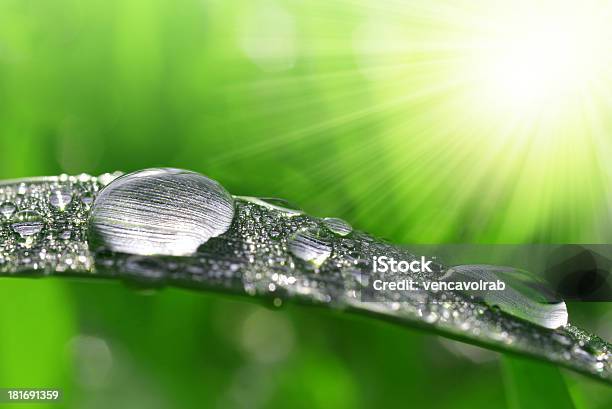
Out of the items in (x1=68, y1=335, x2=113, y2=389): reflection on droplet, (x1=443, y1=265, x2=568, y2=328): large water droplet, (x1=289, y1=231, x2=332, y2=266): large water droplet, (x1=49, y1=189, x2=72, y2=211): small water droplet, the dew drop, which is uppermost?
(x1=49, y1=189, x2=72, y2=211): small water droplet

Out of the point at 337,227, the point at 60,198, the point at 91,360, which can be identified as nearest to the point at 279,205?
the point at 337,227

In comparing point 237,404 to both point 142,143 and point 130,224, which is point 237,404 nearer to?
point 130,224

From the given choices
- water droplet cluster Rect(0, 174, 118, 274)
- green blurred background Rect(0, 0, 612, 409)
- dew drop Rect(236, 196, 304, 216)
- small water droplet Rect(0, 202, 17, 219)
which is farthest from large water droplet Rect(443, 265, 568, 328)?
small water droplet Rect(0, 202, 17, 219)

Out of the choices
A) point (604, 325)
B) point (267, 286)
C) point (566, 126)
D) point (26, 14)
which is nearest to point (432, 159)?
point (566, 126)

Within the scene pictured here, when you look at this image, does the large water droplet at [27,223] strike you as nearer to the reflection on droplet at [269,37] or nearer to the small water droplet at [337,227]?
the small water droplet at [337,227]

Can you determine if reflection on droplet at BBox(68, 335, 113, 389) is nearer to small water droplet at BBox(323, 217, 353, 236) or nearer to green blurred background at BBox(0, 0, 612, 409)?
green blurred background at BBox(0, 0, 612, 409)

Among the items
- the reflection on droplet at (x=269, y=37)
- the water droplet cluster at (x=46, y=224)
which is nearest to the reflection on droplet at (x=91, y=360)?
the water droplet cluster at (x=46, y=224)

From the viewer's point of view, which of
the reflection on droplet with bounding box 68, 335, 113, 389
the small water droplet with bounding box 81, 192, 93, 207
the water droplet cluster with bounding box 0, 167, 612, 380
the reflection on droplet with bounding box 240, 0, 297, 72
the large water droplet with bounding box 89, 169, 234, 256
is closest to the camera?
the water droplet cluster with bounding box 0, 167, 612, 380
